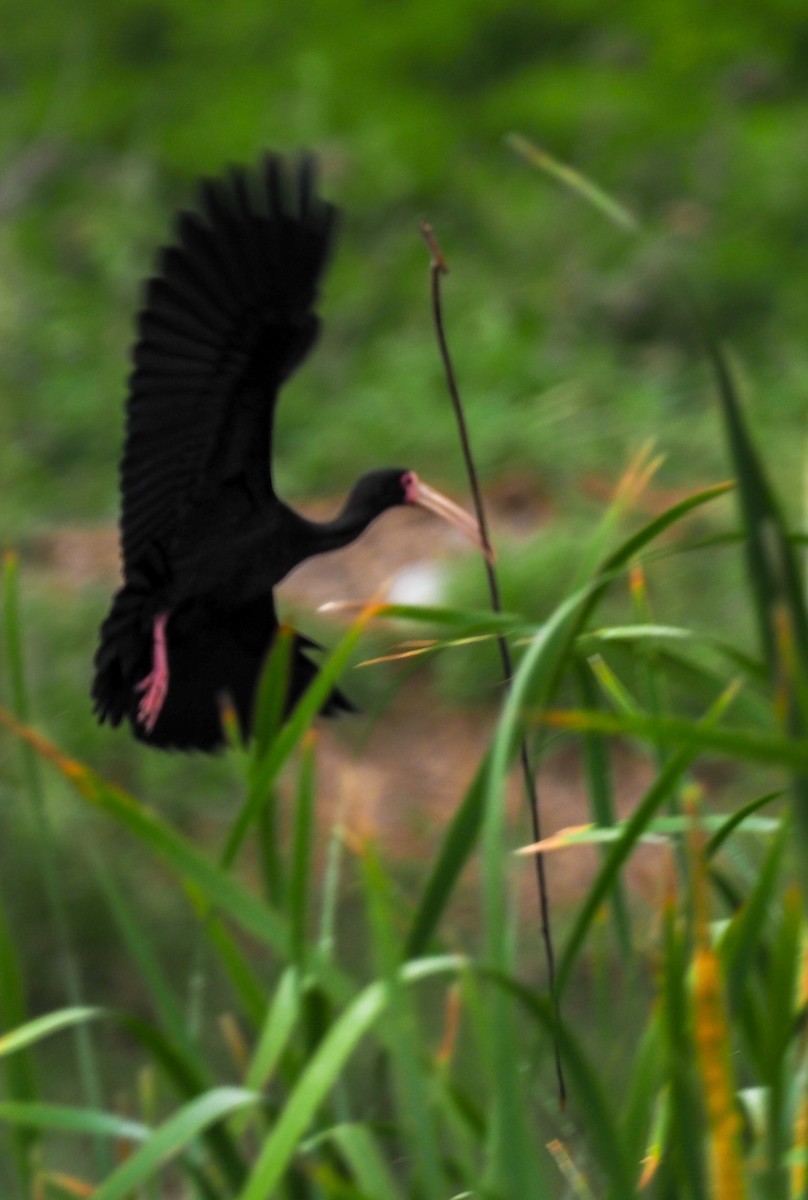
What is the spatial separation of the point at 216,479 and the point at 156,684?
86 millimetres

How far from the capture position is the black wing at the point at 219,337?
1.88 ft

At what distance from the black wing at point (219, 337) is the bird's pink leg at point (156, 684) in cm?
2

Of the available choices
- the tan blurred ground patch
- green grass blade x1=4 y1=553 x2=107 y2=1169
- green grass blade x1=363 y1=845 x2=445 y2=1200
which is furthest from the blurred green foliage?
green grass blade x1=363 y1=845 x2=445 y2=1200

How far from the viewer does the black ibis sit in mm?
544

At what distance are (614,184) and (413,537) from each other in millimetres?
1160

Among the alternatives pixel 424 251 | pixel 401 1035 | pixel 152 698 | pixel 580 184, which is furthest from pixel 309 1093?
pixel 424 251

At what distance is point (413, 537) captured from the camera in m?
3.14

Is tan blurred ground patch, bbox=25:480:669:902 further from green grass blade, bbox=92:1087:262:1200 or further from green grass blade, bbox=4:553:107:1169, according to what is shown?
green grass blade, bbox=92:1087:262:1200

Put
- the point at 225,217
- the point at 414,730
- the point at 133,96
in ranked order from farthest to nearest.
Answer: the point at 133,96 < the point at 414,730 < the point at 225,217

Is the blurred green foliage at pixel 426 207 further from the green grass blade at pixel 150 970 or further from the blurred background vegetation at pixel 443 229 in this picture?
the green grass blade at pixel 150 970

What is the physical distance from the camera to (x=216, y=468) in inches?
23.0

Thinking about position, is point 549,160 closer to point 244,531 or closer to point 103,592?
point 244,531

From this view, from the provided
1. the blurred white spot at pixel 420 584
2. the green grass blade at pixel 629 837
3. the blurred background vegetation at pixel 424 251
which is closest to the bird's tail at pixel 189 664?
the green grass blade at pixel 629 837

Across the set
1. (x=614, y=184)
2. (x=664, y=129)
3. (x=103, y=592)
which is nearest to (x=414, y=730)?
(x=103, y=592)
